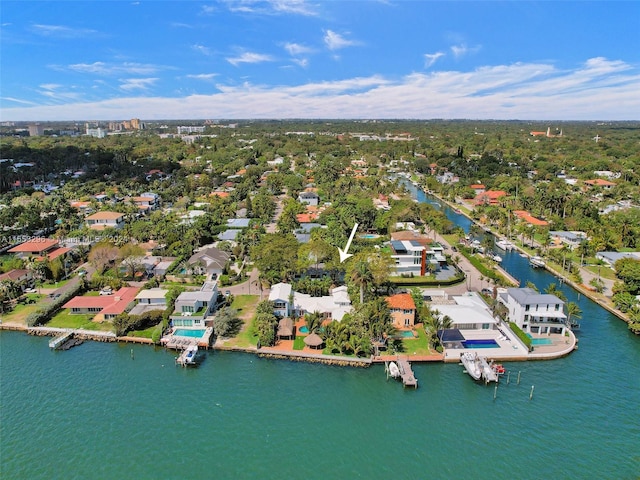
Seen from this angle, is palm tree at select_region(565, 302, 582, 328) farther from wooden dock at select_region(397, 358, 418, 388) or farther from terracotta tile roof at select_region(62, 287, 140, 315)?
terracotta tile roof at select_region(62, 287, 140, 315)

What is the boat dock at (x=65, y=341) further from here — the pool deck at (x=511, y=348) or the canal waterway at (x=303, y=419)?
the pool deck at (x=511, y=348)

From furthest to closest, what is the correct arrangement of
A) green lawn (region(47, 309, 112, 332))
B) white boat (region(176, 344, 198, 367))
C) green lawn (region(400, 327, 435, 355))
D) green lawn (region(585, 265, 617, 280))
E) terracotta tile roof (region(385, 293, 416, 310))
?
green lawn (region(585, 265, 617, 280)), green lawn (region(47, 309, 112, 332)), terracotta tile roof (region(385, 293, 416, 310)), green lawn (region(400, 327, 435, 355)), white boat (region(176, 344, 198, 367))

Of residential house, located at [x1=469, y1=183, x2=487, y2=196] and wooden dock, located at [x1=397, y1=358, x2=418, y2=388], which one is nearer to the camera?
wooden dock, located at [x1=397, y1=358, x2=418, y2=388]

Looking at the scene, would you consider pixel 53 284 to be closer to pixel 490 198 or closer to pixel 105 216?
pixel 105 216

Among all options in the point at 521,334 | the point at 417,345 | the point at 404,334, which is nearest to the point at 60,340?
the point at 404,334

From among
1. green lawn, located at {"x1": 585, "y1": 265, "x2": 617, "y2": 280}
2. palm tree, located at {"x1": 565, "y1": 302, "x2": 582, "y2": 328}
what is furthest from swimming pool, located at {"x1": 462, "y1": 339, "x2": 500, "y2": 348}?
green lawn, located at {"x1": 585, "y1": 265, "x2": 617, "y2": 280}

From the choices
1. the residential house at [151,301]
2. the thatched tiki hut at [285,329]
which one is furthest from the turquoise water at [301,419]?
the residential house at [151,301]

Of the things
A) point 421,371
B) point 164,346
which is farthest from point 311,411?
point 164,346
